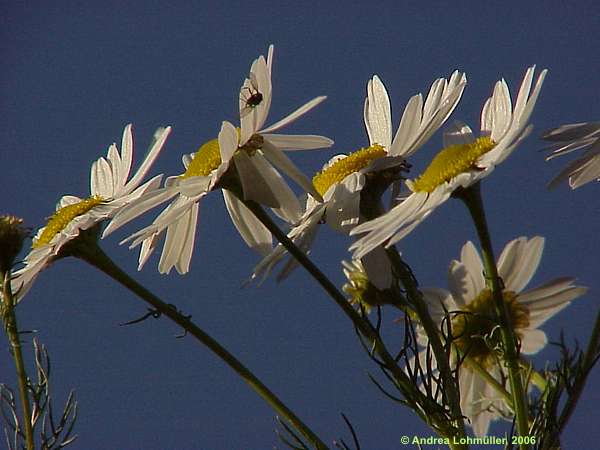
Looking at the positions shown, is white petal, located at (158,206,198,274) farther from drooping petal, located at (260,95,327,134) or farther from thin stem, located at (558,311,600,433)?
thin stem, located at (558,311,600,433)

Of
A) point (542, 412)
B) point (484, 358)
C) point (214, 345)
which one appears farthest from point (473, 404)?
point (214, 345)

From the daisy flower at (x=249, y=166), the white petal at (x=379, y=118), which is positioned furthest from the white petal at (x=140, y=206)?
the white petal at (x=379, y=118)

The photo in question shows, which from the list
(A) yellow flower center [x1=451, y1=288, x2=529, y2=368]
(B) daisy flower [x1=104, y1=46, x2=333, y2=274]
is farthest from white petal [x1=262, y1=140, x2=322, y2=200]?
(A) yellow flower center [x1=451, y1=288, x2=529, y2=368]

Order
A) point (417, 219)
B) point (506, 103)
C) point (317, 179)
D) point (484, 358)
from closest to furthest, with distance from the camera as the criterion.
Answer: point (417, 219)
point (506, 103)
point (317, 179)
point (484, 358)

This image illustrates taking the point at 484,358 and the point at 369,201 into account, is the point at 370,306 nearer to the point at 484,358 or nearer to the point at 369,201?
the point at 484,358

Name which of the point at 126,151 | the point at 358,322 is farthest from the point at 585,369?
the point at 126,151

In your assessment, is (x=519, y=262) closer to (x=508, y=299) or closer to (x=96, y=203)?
(x=508, y=299)

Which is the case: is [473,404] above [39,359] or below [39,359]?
below

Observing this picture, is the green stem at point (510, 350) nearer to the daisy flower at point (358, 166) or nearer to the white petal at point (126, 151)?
the daisy flower at point (358, 166)
